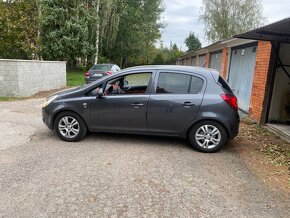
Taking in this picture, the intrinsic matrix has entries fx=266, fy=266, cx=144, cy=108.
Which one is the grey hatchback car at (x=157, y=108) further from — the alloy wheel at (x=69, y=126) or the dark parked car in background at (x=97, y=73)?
the dark parked car in background at (x=97, y=73)

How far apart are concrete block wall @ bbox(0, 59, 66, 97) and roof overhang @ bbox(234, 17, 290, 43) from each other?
8442 mm

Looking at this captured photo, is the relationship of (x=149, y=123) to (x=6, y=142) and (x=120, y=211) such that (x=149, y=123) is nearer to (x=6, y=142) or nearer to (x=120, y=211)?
(x=120, y=211)

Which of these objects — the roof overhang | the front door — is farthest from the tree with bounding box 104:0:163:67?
the front door

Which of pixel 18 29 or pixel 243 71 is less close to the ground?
pixel 18 29

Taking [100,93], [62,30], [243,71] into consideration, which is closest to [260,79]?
[243,71]

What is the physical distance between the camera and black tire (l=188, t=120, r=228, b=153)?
514 cm

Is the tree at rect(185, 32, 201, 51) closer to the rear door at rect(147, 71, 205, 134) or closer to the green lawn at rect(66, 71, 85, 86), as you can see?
the green lawn at rect(66, 71, 85, 86)

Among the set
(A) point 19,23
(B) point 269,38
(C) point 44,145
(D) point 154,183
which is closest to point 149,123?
(D) point 154,183

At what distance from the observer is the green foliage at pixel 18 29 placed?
53.8 feet

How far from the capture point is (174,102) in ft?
17.0

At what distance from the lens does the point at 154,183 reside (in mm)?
3822

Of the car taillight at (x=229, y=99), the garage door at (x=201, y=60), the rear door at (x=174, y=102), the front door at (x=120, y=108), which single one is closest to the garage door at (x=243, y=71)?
the car taillight at (x=229, y=99)

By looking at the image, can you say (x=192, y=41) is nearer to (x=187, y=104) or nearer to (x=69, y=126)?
(x=187, y=104)

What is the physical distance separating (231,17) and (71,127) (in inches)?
1351
